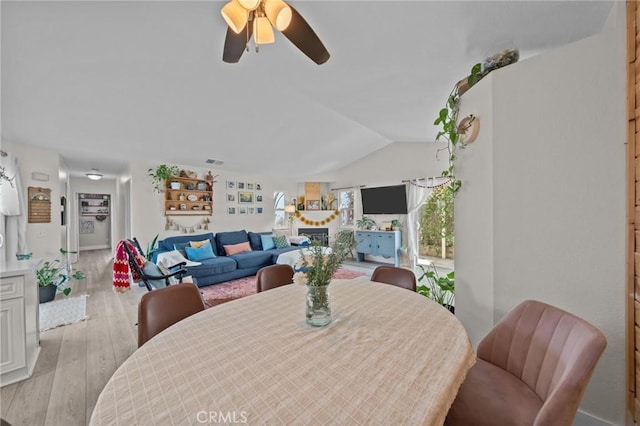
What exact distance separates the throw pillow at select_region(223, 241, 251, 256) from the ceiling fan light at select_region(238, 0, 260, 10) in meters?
4.41

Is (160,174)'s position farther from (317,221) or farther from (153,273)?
(317,221)

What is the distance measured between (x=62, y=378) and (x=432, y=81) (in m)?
3.91

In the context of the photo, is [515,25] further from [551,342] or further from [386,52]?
[551,342]

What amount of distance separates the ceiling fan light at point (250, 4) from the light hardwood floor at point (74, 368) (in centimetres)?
250

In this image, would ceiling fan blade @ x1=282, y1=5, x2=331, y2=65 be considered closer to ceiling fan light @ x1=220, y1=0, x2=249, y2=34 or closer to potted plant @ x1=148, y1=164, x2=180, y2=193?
ceiling fan light @ x1=220, y1=0, x2=249, y2=34

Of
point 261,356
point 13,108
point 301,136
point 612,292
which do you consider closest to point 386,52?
point 612,292

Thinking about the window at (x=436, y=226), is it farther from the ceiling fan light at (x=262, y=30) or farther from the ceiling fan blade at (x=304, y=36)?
the ceiling fan light at (x=262, y=30)

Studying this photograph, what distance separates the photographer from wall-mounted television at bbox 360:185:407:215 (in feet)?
18.8

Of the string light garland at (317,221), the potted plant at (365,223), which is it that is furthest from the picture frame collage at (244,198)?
the potted plant at (365,223)

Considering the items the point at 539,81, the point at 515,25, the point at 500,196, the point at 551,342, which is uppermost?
the point at 515,25

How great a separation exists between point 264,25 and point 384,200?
5011 mm

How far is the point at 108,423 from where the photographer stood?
2.30 feet

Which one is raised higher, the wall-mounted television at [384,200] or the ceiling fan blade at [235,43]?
the ceiling fan blade at [235,43]

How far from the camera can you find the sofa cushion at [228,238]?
17.0 ft
